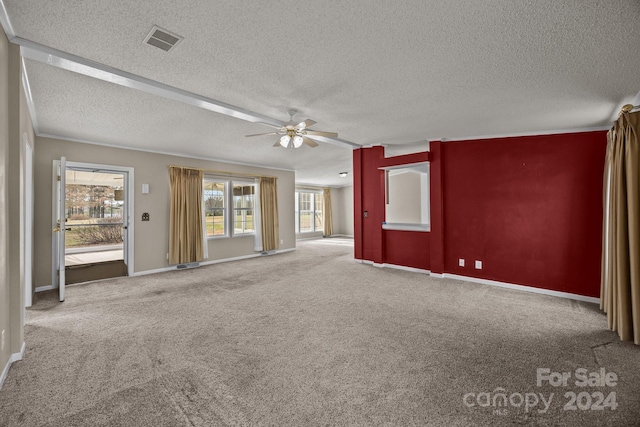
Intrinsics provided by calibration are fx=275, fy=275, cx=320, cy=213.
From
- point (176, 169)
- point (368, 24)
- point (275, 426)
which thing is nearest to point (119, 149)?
point (176, 169)

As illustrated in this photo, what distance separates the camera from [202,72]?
97.1 inches

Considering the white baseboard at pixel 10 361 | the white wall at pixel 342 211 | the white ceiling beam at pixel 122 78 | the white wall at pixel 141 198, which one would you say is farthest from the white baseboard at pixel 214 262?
the white wall at pixel 342 211

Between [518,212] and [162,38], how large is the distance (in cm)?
484

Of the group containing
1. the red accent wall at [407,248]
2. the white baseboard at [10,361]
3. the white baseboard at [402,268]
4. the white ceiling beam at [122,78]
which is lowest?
the white baseboard at [10,361]

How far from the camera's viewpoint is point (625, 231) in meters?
2.54

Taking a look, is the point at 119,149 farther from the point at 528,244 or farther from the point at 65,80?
the point at 528,244

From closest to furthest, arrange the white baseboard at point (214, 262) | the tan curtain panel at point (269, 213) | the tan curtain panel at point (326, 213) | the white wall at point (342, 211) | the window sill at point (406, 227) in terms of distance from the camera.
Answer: the window sill at point (406, 227) → the white baseboard at point (214, 262) → the tan curtain panel at point (269, 213) → the tan curtain panel at point (326, 213) → the white wall at point (342, 211)

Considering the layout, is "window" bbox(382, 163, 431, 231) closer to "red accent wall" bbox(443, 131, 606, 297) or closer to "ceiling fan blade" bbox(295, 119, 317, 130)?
"red accent wall" bbox(443, 131, 606, 297)

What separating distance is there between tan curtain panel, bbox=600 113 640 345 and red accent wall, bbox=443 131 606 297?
1.03 metres

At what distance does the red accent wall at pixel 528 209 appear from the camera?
3.68 meters

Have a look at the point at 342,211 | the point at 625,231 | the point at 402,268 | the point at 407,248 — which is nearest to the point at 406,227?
the point at 407,248

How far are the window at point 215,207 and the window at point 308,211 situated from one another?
4.39 metres

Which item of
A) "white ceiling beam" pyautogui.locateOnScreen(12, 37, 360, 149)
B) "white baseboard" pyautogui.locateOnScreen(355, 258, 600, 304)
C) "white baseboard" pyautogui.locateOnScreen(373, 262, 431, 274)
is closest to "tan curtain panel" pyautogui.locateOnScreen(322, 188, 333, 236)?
"white baseboard" pyautogui.locateOnScreen(373, 262, 431, 274)

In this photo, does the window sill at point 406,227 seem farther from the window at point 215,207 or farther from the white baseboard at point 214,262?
the window at point 215,207
